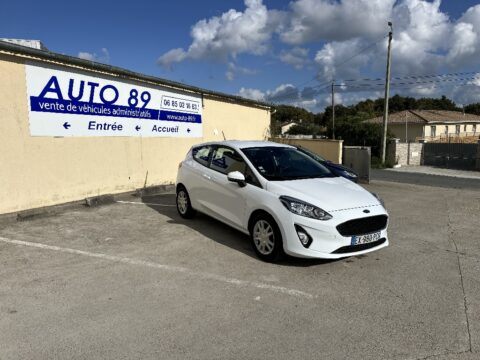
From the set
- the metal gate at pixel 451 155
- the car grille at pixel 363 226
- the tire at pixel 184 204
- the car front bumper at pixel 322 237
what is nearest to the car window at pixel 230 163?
the car front bumper at pixel 322 237

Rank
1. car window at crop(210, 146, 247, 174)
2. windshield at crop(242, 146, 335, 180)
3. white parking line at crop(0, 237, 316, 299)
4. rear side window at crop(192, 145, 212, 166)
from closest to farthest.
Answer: white parking line at crop(0, 237, 316, 299), windshield at crop(242, 146, 335, 180), car window at crop(210, 146, 247, 174), rear side window at crop(192, 145, 212, 166)

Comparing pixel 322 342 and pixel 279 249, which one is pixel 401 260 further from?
pixel 322 342

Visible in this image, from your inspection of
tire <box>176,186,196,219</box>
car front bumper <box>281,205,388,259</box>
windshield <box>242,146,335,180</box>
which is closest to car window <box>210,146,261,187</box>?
windshield <box>242,146,335,180</box>

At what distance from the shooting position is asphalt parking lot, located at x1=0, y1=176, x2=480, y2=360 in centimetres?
307

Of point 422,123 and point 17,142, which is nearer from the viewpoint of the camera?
point 17,142

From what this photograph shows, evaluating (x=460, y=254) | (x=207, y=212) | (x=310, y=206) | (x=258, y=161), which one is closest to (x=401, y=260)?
(x=460, y=254)

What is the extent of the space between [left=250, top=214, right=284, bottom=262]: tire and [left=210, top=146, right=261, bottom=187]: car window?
0.53 m

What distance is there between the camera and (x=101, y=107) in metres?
8.52

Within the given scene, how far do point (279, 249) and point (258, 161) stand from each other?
1.49m

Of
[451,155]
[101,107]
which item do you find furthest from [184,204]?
[451,155]

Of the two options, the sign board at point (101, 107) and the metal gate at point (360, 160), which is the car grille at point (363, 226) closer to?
the sign board at point (101, 107)

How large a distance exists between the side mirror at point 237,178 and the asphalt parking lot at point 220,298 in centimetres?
97

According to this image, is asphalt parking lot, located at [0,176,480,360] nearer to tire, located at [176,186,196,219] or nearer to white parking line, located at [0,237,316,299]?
white parking line, located at [0,237,316,299]

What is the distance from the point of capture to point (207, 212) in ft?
20.7
